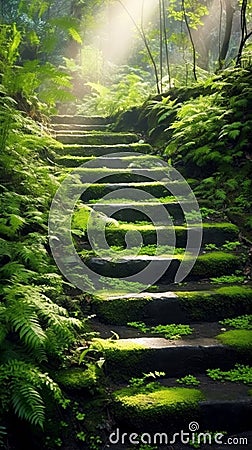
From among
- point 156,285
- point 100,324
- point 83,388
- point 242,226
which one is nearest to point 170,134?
point 242,226

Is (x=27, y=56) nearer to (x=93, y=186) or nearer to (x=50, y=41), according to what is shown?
(x=50, y=41)

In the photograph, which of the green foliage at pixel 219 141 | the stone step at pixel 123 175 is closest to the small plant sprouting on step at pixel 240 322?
the green foliage at pixel 219 141

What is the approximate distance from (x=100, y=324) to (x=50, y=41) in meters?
5.17

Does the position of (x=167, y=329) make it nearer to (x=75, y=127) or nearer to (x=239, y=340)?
(x=239, y=340)

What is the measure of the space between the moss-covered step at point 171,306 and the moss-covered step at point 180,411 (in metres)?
0.90

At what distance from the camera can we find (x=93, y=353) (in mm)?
3338

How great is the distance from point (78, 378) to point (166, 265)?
5.72 feet

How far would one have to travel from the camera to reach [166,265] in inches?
176

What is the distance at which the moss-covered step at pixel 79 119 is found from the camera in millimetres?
9643

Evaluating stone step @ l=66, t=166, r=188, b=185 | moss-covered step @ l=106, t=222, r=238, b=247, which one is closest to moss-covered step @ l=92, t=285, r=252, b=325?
moss-covered step @ l=106, t=222, r=238, b=247

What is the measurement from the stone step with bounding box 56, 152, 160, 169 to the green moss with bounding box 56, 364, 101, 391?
162 inches

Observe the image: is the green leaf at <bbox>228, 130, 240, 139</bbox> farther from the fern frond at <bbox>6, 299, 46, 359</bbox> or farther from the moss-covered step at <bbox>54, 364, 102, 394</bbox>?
the fern frond at <bbox>6, 299, 46, 359</bbox>

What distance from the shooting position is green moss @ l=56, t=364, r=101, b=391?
299 cm

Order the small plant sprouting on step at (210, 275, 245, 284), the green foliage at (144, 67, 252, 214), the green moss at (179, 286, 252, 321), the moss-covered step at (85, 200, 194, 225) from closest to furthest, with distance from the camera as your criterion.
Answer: the green moss at (179, 286, 252, 321) < the small plant sprouting on step at (210, 275, 245, 284) < the moss-covered step at (85, 200, 194, 225) < the green foliage at (144, 67, 252, 214)
